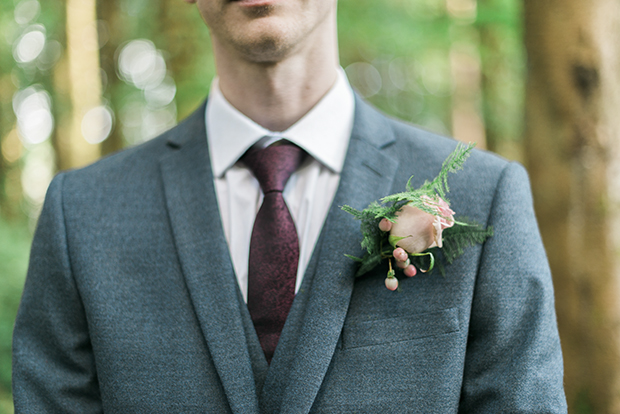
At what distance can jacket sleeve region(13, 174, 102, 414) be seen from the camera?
1.67 metres

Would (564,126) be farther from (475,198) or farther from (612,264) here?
(475,198)

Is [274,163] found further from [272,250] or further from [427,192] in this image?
[427,192]

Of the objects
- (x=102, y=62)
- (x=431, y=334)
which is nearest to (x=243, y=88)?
(x=431, y=334)

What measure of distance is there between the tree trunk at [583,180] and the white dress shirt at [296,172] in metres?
1.30

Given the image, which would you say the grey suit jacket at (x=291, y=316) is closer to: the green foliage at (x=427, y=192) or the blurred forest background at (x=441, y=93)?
the green foliage at (x=427, y=192)

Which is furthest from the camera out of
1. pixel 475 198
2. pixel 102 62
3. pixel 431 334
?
pixel 102 62

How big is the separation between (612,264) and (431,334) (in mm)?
1458

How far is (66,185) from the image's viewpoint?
180 cm

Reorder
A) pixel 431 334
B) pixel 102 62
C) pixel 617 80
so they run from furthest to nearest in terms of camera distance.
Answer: pixel 102 62 < pixel 617 80 < pixel 431 334

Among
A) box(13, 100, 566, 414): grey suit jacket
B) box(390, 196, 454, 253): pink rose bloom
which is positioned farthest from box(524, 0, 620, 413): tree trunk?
box(390, 196, 454, 253): pink rose bloom

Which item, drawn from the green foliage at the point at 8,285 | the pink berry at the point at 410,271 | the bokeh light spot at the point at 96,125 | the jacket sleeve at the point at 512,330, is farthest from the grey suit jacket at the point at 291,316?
the bokeh light spot at the point at 96,125

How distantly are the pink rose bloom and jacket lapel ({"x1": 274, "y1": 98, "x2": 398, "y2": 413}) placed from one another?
167 millimetres

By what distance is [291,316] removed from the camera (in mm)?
1548

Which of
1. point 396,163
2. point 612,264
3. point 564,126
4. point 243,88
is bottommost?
point 612,264
